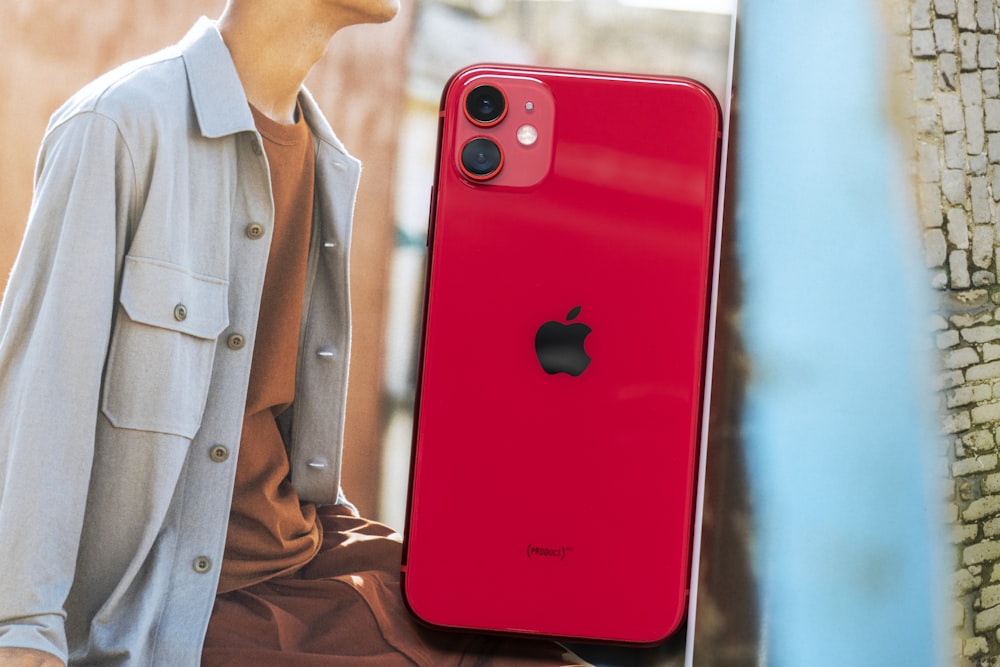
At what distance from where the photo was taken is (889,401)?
1.10 metres

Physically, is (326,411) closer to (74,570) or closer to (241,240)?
(241,240)

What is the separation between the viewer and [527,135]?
106 centimetres

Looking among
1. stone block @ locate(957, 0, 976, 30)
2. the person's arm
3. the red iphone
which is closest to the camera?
the person's arm

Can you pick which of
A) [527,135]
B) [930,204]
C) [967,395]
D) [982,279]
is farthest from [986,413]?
[527,135]

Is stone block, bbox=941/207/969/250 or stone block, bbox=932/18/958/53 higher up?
stone block, bbox=932/18/958/53

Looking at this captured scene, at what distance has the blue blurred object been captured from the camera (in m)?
1.09

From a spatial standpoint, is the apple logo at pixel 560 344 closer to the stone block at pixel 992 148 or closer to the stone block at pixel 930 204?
the stone block at pixel 930 204

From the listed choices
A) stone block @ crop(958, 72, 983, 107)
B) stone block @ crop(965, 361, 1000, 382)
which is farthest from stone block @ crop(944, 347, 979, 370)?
stone block @ crop(958, 72, 983, 107)

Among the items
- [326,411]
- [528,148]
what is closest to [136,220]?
[326,411]

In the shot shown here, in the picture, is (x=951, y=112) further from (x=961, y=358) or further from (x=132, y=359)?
(x=132, y=359)

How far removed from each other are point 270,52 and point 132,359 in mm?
429

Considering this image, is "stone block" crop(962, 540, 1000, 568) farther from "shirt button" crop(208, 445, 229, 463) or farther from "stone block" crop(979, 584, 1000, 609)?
"shirt button" crop(208, 445, 229, 463)

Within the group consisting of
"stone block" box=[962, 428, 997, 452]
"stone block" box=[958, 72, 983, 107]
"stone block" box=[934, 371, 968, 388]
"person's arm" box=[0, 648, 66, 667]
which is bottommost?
"person's arm" box=[0, 648, 66, 667]

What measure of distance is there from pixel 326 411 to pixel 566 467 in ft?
1.06
